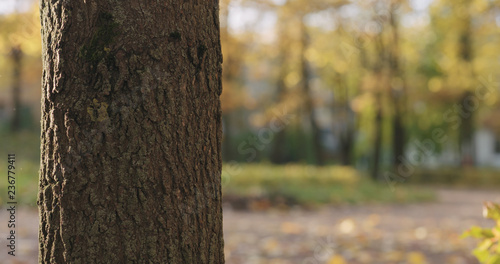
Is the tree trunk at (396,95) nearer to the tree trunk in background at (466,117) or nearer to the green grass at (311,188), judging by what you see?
the tree trunk in background at (466,117)

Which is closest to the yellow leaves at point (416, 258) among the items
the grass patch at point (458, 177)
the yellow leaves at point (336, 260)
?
the yellow leaves at point (336, 260)

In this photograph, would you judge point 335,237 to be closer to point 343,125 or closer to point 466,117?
point 466,117

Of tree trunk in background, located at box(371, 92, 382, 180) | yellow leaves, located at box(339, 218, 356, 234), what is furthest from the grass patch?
yellow leaves, located at box(339, 218, 356, 234)

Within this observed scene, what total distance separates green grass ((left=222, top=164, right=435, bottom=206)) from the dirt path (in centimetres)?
92

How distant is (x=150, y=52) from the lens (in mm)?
1637

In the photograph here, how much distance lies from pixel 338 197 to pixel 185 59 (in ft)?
36.5

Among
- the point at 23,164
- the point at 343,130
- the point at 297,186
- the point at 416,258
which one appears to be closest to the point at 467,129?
the point at 343,130

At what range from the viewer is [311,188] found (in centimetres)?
1362

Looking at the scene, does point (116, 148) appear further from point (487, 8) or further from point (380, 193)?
point (487, 8)

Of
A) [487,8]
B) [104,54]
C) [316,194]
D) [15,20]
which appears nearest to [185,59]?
[104,54]

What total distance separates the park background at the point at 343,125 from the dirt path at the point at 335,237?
0.03 meters

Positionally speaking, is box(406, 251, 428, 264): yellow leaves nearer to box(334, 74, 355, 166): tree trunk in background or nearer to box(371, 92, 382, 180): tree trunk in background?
box(371, 92, 382, 180): tree trunk in background

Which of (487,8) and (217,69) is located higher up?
(487,8)

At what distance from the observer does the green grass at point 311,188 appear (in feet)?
38.1
